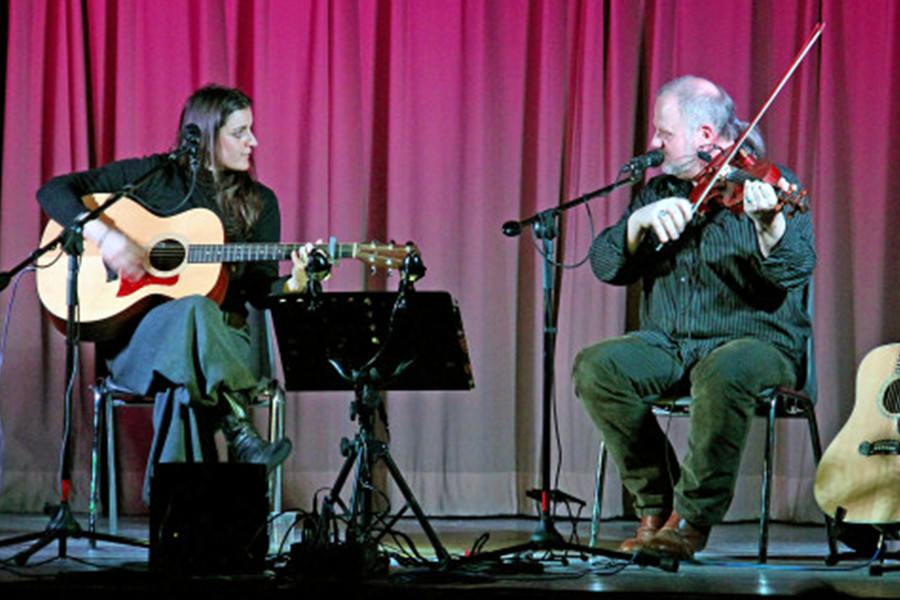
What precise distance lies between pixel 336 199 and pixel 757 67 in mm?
1592

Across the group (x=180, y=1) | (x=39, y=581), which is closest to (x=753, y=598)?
(x=39, y=581)

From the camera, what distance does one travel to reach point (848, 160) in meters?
4.53

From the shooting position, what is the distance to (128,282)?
148 inches

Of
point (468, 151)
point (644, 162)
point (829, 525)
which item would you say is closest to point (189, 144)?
point (644, 162)

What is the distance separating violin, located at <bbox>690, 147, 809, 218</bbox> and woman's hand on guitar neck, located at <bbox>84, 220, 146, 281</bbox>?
5.29 feet

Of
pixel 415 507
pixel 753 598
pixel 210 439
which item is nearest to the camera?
pixel 753 598

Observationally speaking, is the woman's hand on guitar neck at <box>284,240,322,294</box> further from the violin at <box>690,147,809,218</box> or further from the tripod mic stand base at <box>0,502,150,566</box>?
the violin at <box>690,147,809,218</box>

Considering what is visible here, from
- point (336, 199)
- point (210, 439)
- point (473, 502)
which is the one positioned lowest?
point (473, 502)

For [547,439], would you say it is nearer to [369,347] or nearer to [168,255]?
[369,347]

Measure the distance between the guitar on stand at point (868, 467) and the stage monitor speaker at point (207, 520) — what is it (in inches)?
61.0

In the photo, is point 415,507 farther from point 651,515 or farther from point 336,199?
point 336,199

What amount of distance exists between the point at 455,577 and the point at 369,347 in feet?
2.13

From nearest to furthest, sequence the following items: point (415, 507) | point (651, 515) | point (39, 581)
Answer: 1. point (39, 581)
2. point (415, 507)
3. point (651, 515)

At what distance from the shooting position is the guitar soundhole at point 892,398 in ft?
11.3
